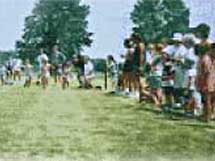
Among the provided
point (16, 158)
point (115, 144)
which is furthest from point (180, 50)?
point (16, 158)

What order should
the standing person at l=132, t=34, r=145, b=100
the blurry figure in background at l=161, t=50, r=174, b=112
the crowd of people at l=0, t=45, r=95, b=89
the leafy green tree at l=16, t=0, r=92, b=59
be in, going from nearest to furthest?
the leafy green tree at l=16, t=0, r=92, b=59 → the blurry figure in background at l=161, t=50, r=174, b=112 → the crowd of people at l=0, t=45, r=95, b=89 → the standing person at l=132, t=34, r=145, b=100

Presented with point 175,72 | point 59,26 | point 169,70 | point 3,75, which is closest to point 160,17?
point 59,26

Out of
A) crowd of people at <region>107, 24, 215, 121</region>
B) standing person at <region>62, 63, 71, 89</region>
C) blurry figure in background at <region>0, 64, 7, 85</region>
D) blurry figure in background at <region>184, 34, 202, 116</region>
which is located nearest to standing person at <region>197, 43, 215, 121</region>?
crowd of people at <region>107, 24, 215, 121</region>

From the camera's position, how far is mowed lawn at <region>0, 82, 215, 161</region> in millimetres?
5867

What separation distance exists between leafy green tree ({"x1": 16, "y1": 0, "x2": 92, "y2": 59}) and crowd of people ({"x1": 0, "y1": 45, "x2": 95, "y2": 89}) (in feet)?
1.42

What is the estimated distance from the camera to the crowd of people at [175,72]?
7.26 meters

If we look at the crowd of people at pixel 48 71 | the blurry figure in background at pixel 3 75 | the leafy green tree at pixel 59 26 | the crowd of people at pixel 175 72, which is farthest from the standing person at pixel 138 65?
the blurry figure in background at pixel 3 75

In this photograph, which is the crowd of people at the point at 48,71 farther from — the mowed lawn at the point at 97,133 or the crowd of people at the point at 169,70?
the mowed lawn at the point at 97,133

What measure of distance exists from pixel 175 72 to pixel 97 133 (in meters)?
1.81

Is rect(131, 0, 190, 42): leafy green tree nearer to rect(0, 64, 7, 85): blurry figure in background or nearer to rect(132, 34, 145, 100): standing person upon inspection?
rect(132, 34, 145, 100): standing person

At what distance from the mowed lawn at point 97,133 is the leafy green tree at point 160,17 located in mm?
690

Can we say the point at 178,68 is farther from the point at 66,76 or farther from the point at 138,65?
the point at 66,76

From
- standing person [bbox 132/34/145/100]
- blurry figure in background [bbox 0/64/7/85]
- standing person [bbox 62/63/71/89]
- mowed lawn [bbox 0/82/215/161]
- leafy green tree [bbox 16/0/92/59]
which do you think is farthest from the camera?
standing person [bbox 62/63/71/89]

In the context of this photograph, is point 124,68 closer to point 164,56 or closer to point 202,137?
point 164,56
